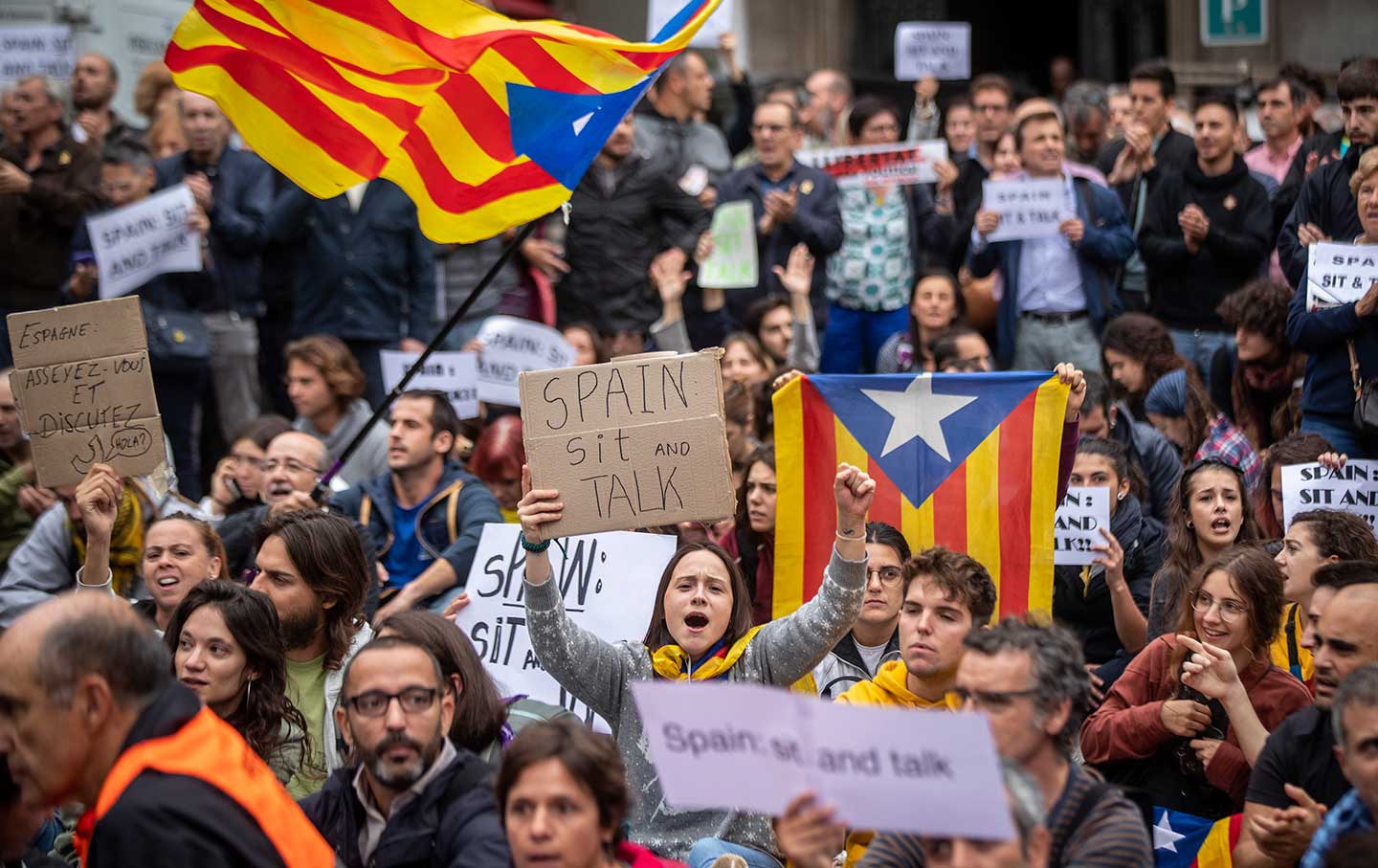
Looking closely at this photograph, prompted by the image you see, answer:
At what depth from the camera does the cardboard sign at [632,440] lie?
551 centimetres

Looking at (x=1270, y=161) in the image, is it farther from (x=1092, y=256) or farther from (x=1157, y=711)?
(x=1157, y=711)

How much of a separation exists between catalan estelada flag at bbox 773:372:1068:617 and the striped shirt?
234cm

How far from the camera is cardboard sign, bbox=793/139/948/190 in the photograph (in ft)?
37.3

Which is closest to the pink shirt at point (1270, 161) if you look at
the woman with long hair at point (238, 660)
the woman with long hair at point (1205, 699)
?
the woman with long hair at point (1205, 699)

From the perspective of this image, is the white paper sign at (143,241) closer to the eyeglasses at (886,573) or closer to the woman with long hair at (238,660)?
the woman with long hair at (238,660)

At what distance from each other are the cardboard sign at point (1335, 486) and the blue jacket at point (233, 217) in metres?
6.39

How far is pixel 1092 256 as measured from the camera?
400 inches

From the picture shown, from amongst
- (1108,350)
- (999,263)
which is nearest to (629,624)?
(1108,350)

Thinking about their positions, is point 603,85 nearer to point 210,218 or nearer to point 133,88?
point 210,218

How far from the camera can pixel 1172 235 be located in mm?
10000

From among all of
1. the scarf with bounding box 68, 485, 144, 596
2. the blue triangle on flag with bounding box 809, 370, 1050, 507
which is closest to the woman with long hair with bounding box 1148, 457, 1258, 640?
the blue triangle on flag with bounding box 809, 370, 1050, 507

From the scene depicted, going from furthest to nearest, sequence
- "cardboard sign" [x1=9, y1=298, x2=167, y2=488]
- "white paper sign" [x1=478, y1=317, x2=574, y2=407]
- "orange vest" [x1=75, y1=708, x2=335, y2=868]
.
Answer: "white paper sign" [x1=478, y1=317, x2=574, y2=407]
"cardboard sign" [x1=9, y1=298, x2=167, y2=488]
"orange vest" [x1=75, y1=708, x2=335, y2=868]

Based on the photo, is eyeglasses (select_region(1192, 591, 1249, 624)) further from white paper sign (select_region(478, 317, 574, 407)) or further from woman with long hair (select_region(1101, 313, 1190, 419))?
white paper sign (select_region(478, 317, 574, 407))

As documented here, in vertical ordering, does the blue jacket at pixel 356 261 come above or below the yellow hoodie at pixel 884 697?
above
